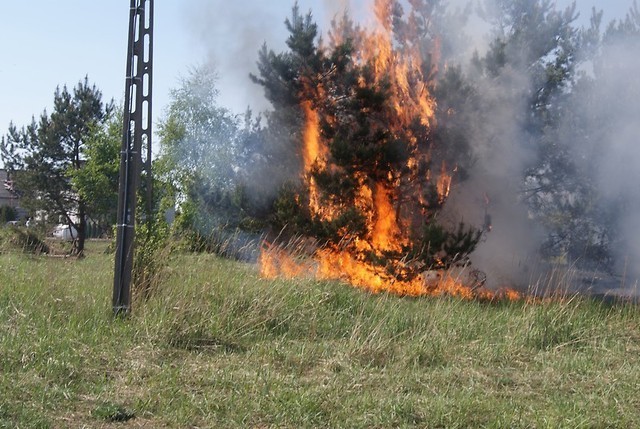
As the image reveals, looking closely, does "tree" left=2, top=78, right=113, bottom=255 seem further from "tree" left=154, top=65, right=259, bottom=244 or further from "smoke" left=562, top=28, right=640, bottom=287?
"smoke" left=562, top=28, right=640, bottom=287

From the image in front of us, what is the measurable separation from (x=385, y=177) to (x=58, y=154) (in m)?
20.3

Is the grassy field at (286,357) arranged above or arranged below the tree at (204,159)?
below

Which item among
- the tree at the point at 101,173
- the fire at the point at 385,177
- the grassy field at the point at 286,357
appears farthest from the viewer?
the tree at the point at 101,173

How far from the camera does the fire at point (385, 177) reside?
1512 cm

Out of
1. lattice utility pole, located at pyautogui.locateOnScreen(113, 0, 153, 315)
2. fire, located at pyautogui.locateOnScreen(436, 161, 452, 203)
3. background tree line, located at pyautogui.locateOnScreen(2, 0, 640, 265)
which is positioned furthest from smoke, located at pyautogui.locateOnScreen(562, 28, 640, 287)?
lattice utility pole, located at pyautogui.locateOnScreen(113, 0, 153, 315)

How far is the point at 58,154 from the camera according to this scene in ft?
104

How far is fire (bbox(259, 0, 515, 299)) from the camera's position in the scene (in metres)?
15.1

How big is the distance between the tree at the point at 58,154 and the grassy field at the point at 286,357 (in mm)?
21563

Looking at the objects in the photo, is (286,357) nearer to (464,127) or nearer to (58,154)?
(464,127)

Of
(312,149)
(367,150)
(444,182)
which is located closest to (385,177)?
(367,150)

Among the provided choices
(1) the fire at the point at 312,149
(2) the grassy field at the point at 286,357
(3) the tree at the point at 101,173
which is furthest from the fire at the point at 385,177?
(3) the tree at the point at 101,173

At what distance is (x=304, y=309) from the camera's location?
9023 mm

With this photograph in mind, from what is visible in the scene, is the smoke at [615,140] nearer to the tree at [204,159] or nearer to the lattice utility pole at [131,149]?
the tree at [204,159]

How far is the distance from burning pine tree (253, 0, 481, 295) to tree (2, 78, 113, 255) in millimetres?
15785
